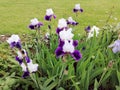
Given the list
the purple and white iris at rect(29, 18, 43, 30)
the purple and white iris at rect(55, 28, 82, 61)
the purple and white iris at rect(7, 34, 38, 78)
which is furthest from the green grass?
the purple and white iris at rect(55, 28, 82, 61)

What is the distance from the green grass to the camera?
8195mm

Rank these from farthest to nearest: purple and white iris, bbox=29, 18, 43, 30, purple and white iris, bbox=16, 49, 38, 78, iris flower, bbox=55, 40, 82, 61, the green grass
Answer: the green grass → purple and white iris, bbox=29, 18, 43, 30 → purple and white iris, bbox=16, 49, 38, 78 → iris flower, bbox=55, 40, 82, 61

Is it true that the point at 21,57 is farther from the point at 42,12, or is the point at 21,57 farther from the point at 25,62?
the point at 42,12

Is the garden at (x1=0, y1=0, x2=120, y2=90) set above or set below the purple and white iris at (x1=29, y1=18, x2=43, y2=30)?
below

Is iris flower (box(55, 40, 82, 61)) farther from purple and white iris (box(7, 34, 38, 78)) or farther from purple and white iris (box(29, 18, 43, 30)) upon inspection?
purple and white iris (box(29, 18, 43, 30))

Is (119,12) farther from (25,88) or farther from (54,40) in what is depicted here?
(25,88)

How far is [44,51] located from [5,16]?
572 centimetres

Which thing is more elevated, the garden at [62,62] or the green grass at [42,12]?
the green grass at [42,12]

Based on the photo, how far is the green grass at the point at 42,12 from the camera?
8195 mm

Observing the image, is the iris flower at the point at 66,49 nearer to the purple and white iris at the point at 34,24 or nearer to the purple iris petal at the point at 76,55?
the purple iris petal at the point at 76,55

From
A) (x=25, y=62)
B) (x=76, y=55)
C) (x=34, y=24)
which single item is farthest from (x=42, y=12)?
(x=76, y=55)

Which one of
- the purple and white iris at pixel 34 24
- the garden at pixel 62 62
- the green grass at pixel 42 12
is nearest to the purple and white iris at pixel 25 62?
the garden at pixel 62 62

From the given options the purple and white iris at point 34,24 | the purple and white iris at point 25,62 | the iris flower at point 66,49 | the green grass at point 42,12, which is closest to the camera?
the iris flower at point 66,49

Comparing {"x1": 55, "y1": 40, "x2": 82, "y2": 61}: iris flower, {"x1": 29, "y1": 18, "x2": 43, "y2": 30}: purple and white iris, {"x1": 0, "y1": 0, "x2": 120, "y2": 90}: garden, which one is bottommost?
{"x1": 0, "y1": 0, "x2": 120, "y2": 90}: garden
